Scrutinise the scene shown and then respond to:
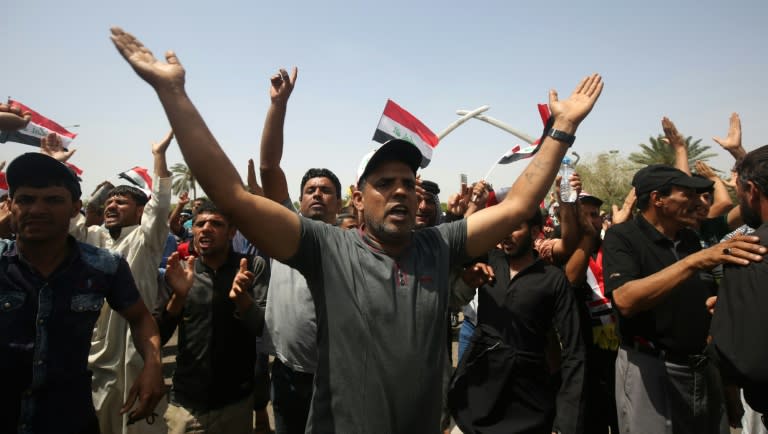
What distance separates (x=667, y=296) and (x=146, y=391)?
118 inches

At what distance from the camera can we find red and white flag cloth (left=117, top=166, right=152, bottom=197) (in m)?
5.28

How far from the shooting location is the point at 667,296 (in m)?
2.74

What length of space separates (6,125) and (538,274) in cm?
367

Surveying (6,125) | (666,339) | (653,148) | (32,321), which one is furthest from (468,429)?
(653,148)

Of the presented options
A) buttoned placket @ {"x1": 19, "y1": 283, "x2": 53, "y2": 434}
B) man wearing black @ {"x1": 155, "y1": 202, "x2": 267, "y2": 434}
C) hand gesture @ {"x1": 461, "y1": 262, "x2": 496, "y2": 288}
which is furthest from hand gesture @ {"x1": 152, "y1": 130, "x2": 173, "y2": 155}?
hand gesture @ {"x1": 461, "y1": 262, "x2": 496, "y2": 288}

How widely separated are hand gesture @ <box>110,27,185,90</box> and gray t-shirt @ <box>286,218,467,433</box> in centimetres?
73

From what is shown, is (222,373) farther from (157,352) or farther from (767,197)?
(767,197)

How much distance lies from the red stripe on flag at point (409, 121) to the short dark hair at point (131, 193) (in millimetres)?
3243

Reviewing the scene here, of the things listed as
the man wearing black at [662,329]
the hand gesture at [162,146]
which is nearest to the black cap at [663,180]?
the man wearing black at [662,329]

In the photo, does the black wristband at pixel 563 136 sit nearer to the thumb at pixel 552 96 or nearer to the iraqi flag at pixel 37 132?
the thumb at pixel 552 96

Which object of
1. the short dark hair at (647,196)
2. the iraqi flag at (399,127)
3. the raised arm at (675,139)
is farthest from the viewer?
the iraqi flag at (399,127)

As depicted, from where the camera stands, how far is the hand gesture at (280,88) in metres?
2.58

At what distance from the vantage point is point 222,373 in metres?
3.11

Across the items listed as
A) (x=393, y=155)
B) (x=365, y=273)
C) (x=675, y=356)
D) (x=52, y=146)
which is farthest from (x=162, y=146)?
(x=675, y=356)
